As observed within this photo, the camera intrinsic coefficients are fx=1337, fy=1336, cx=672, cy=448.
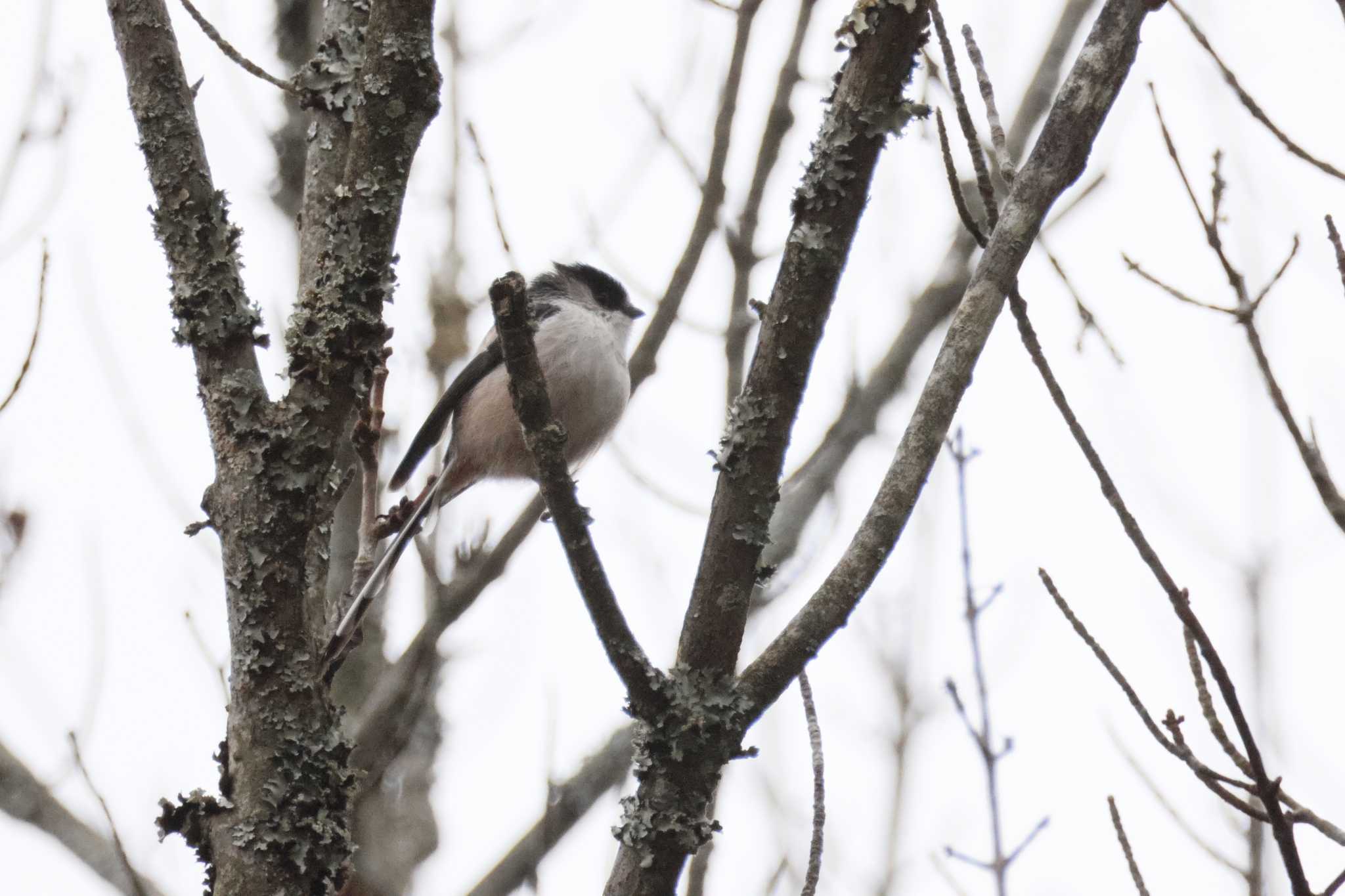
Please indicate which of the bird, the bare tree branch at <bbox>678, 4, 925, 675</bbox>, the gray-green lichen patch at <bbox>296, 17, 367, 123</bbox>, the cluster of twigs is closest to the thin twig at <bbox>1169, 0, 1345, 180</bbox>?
the cluster of twigs

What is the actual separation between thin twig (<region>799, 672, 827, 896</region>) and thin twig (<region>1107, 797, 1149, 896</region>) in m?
0.44

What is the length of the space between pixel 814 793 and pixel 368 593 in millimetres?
861

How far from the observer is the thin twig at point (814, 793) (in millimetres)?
2006

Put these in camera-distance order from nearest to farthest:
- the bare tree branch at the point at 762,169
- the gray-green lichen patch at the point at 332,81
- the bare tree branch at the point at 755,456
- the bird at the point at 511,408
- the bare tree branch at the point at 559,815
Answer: the bare tree branch at the point at 755,456, the gray-green lichen patch at the point at 332,81, the bare tree branch at the point at 559,815, the bare tree branch at the point at 762,169, the bird at the point at 511,408

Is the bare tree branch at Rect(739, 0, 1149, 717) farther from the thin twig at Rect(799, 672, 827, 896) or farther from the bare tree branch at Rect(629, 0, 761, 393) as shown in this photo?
the bare tree branch at Rect(629, 0, 761, 393)

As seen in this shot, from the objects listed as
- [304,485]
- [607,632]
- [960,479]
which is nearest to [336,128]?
[304,485]

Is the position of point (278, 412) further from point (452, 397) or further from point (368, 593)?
point (452, 397)

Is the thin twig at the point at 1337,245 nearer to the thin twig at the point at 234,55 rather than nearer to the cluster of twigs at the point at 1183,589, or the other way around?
the cluster of twigs at the point at 1183,589

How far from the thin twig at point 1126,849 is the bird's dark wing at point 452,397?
8.80ft

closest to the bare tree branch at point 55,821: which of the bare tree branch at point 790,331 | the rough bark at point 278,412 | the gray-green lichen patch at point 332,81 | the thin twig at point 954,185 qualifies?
the rough bark at point 278,412

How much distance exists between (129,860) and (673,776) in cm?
176

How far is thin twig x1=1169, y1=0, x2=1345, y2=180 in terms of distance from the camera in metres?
1.95

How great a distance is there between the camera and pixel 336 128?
7.86 ft

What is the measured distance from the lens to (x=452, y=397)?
171 inches
